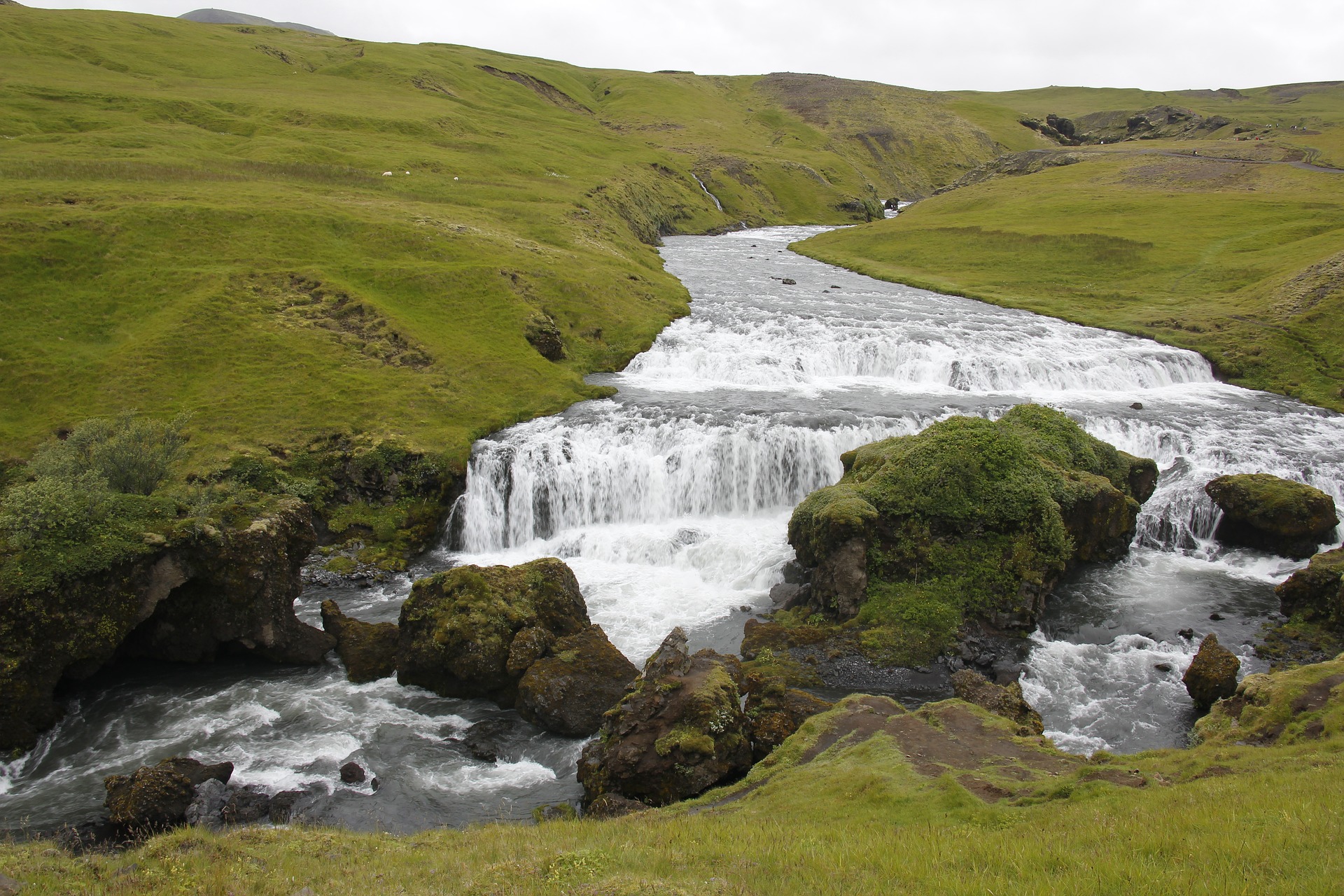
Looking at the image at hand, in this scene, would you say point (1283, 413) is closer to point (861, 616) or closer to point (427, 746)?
point (861, 616)

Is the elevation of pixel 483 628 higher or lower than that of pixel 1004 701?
lower

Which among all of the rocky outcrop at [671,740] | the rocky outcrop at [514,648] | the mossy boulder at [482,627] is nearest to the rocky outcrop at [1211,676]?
the rocky outcrop at [671,740]

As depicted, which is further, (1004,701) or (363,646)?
(363,646)

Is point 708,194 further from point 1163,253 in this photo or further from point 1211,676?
point 1211,676

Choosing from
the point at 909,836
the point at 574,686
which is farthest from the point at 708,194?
the point at 909,836

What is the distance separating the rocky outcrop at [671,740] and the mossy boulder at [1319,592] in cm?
1839

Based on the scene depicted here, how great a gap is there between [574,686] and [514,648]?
2137 mm

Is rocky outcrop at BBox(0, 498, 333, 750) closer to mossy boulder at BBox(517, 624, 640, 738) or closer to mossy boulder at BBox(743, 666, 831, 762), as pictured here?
mossy boulder at BBox(517, 624, 640, 738)

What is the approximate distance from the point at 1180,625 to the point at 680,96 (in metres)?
195

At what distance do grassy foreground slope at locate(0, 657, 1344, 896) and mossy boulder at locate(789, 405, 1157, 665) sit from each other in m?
7.28

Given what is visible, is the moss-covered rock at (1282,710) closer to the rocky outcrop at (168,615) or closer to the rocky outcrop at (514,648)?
the rocky outcrop at (514,648)

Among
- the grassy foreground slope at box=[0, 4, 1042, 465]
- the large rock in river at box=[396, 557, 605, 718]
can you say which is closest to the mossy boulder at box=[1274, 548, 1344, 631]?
the large rock in river at box=[396, 557, 605, 718]

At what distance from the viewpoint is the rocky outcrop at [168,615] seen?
61.9ft

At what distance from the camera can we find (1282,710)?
583 inches
